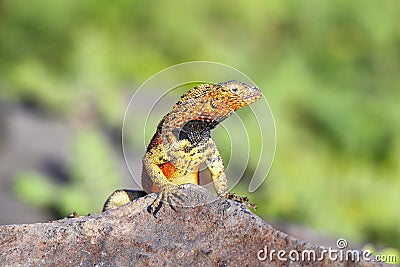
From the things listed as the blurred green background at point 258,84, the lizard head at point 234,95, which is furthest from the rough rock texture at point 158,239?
the blurred green background at point 258,84

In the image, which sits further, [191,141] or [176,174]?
[176,174]

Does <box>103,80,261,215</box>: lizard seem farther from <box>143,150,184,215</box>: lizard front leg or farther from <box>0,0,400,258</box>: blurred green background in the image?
<box>0,0,400,258</box>: blurred green background

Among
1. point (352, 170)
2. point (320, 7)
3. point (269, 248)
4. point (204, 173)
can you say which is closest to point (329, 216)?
point (352, 170)

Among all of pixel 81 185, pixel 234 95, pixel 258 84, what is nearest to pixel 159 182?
pixel 234 95

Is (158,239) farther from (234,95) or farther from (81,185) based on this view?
(81,185)

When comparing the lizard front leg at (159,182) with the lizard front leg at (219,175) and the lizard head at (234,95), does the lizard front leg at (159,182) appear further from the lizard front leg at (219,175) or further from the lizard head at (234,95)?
the lizard head at (234,95)
